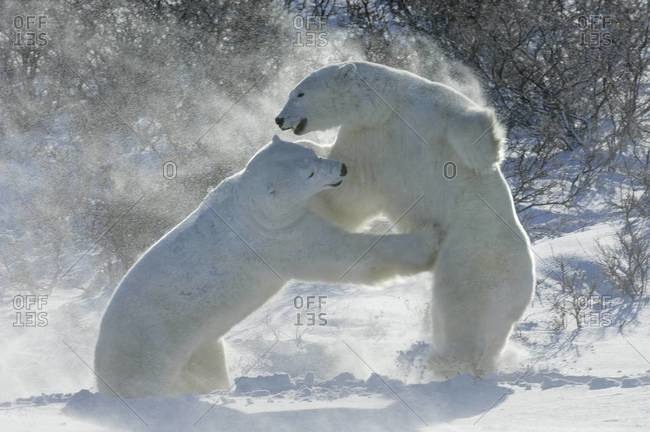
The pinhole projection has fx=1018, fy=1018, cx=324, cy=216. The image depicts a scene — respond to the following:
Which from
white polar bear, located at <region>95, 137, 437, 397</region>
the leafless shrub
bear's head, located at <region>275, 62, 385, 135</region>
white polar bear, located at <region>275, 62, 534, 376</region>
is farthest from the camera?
the leafless shrub

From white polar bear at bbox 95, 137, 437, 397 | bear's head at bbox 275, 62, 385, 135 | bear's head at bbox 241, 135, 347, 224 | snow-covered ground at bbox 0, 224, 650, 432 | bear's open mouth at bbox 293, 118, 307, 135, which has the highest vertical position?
bear's head at bbox 275, 62, 385, 135

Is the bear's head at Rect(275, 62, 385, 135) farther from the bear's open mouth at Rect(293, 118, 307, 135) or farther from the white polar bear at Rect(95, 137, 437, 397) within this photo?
the white polar bear at Rect(95, 137, 437, 397)

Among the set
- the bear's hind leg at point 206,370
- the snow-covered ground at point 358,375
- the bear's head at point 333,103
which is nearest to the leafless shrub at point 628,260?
the snow-covered ground at point 358,375

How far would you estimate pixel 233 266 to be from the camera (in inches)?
164

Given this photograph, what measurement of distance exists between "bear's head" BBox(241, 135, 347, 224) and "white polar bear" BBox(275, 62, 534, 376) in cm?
21

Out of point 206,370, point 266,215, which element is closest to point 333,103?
point 266,215

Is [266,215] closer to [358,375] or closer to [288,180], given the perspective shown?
[288,180]

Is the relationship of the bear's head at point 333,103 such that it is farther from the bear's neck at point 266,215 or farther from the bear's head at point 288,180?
the bear's neck at point 266,215

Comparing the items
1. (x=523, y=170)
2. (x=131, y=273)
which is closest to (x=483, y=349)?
(x=131, y=273)

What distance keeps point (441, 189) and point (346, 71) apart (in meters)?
0.66

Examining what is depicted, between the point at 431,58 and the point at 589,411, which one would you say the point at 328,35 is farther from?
the point at 589,411

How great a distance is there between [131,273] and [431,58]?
5.08m

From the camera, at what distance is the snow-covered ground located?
3350 millimetres

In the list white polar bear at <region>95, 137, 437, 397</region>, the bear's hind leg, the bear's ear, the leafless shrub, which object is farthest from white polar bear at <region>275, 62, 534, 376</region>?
the leafless shrub
